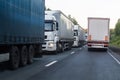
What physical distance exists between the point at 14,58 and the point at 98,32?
26.3 meters

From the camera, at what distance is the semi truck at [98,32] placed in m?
42.7

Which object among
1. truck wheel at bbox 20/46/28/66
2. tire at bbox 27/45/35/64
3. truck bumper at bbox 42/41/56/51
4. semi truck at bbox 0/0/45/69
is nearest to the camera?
semi truck at bbox 0/0/45/69

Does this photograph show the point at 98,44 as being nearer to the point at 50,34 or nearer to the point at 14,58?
the point at 50,34

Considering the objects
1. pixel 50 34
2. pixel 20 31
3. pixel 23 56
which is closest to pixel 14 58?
pixel 20 31

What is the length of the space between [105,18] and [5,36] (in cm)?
2845

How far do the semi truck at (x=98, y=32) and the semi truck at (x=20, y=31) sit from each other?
19540 mm

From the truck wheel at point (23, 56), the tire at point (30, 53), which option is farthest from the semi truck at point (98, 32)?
the truck wheel at point (23, 56)

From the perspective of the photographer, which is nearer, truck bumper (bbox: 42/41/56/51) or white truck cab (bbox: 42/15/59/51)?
white truck cab (bbox: 42/15/59/51)

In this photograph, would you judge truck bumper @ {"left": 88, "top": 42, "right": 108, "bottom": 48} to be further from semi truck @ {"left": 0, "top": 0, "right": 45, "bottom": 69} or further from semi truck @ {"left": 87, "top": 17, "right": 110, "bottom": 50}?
semi truck @ {"left": 0, "top": 0, "right": 45, "bottom": 69}

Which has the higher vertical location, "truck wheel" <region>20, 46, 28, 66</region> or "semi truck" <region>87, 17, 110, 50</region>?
"semi truck" <region>87, 17, 110, 50</region>

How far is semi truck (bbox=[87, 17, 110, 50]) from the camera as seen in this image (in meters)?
42.7

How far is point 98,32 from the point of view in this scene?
143 feet

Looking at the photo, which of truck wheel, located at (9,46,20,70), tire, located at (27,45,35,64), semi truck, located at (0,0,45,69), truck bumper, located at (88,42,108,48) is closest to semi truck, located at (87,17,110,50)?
truck bumper, located at (88,42,108,48)

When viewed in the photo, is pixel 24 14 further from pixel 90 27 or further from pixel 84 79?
pixel 90 27
